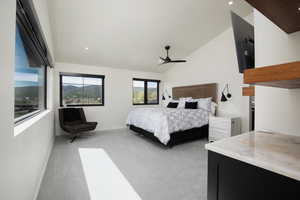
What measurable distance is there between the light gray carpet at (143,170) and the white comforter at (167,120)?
400 millimetres

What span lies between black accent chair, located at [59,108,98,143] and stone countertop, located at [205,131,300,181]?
146 inches

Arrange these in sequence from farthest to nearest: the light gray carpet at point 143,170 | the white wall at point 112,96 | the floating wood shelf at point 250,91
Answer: the white wall at point 112,96 → the light gray carpet at point 143,170 → the floating wood shelf at point 250,91

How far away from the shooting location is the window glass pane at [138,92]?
5734 millimetres

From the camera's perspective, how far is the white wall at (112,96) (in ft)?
15.6

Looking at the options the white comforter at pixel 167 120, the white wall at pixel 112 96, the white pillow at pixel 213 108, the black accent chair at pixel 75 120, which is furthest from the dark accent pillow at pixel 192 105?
the black accent chair at pixel 75 120

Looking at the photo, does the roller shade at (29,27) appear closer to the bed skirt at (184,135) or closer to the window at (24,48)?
the window at (24,48)

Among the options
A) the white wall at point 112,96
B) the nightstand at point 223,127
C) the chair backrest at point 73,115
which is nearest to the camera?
the nightstand at point 223,127

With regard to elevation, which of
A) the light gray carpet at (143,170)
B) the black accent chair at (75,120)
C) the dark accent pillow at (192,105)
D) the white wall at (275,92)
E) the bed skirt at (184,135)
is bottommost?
the light gray carpet at (143,170)

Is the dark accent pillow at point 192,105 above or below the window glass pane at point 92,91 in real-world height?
below

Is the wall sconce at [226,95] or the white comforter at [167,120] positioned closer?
the white comforter at [167,120]

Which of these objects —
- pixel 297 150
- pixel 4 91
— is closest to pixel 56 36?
pixel 4 91

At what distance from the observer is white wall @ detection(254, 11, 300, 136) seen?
94 cm

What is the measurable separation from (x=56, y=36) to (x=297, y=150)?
427 cm

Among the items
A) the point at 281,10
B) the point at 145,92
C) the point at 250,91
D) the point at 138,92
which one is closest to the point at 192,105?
the point at 145,92
